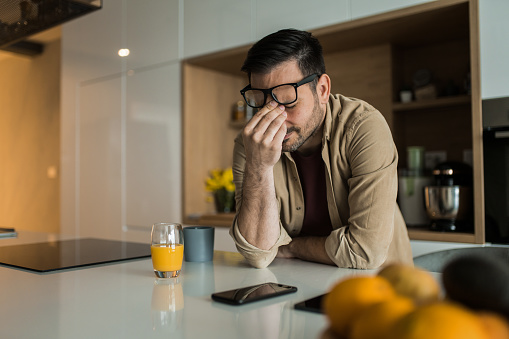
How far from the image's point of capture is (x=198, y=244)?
1.25 m

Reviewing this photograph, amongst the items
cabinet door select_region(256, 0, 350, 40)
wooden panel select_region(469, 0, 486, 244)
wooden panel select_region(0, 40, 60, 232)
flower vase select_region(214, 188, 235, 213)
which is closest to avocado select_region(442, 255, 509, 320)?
wooden panel select_region(469, 0, 486, 244)

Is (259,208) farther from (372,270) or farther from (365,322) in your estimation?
(365,322)

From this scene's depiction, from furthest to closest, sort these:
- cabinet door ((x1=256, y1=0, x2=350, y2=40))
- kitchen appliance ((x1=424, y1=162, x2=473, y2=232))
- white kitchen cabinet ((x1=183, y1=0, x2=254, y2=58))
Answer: white kitchen cabinet ((x1=183, y1=0, x2=254, y2=58)), cabinet door ((x1=256, y1=0, x2=350, y2=40)), kitchen appliance ((x1=424, y1=162, x2=473, y2=232))

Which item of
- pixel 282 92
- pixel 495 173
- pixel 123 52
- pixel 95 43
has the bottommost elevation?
pixel 495 173

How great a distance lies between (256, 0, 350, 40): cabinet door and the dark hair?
1.00m

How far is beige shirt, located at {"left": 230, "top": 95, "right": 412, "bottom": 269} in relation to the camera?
3.95 ft

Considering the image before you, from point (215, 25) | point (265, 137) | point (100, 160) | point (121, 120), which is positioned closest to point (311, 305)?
point (265, 137)

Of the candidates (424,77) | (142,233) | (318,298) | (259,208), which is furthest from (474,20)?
(142,233)

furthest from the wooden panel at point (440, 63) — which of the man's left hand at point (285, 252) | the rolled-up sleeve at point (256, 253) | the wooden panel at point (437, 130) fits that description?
the rolled-up sleeve at point (256, 253)

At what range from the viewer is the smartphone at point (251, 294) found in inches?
29.7

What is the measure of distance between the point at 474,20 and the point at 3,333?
200 centimetres

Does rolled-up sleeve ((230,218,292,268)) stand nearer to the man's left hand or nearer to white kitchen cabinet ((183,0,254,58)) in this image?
the man's left hand

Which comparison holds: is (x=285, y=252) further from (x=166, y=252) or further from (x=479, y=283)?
(x=479, y=283)

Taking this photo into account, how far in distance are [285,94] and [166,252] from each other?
62 centimetres
